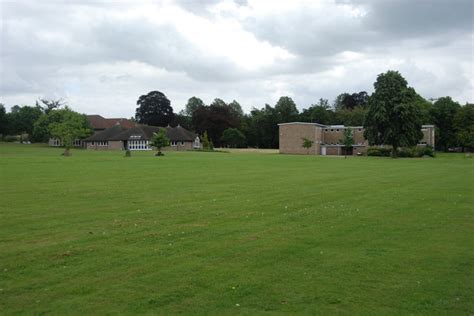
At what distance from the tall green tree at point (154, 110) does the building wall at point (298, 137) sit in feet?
141

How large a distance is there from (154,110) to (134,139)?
28.8 m

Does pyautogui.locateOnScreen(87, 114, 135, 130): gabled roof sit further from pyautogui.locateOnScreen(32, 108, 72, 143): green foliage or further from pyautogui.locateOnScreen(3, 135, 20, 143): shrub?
pyautogui.locateOnScreen(3, 135, 20, 143): shrub

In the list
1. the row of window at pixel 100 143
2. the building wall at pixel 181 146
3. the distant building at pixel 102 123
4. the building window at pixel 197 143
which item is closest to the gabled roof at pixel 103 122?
the distant building at pixel 102 123

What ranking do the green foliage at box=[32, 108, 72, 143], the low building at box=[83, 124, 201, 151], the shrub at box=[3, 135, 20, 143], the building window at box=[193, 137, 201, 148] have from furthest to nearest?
the shrub at box=[3, 135, 20, 143]
the building window at box=[193, 137, 201, 148]
the low building at box=[83, 124, 201, 151]
the green foliage at box=[32, 108, 72, 143]

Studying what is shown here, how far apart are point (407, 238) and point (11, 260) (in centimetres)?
842

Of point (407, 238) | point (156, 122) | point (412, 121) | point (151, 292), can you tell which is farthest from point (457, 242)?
point (156, 122)

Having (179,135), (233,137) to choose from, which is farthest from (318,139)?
(179,135)

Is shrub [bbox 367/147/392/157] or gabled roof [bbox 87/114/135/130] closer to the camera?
shrub [bbox 367/147/392/157]

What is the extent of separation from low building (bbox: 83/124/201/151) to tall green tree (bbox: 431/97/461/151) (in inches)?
2346

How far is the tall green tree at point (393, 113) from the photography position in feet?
247

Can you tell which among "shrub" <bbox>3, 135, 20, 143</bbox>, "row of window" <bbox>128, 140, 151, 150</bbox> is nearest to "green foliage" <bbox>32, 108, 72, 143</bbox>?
"shrub" <bbox>3, 135, 20, 143</bbox>

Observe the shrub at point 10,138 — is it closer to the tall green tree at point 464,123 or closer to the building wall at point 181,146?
the building wall at point 181,146

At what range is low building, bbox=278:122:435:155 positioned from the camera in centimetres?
10781

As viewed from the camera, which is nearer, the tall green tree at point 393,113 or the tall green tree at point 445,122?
the tall green tree at point 393,113
